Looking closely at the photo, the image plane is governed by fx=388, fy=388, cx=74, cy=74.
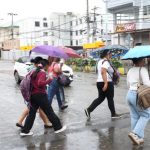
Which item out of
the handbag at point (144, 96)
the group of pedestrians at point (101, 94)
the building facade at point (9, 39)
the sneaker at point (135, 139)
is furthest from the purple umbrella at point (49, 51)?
the building facade at point (9, 39)

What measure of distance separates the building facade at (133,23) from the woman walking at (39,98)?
30.3m

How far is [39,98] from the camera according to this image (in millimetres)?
7430

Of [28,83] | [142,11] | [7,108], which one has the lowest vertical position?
[7,108]

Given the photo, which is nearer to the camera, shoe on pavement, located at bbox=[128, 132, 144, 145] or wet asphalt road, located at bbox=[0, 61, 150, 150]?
shoe on pavement, located at bbox=[128, 132, 144, 145]

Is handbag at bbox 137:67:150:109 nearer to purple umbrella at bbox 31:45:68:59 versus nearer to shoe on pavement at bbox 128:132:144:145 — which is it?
shoe on pavement at bbox 128:132:144:145

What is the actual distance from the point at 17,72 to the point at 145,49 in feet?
44.9

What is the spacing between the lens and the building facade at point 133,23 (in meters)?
39.7

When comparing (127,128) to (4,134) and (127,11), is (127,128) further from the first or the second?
(127,11)

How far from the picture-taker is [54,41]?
9375cm

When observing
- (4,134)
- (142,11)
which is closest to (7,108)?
(4,134)

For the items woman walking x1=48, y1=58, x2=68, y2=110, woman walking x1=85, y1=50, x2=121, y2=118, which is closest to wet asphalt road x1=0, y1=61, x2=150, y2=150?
woman walking x1=48, y1=58, x2=68, y2=110

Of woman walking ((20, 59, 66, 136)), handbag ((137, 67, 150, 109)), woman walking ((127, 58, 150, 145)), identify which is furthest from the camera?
woman walking ((20, 59, 66, 136))

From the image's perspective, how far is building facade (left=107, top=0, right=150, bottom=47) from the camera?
3969cm

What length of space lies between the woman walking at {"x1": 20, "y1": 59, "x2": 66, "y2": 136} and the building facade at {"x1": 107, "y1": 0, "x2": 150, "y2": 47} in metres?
30.3
